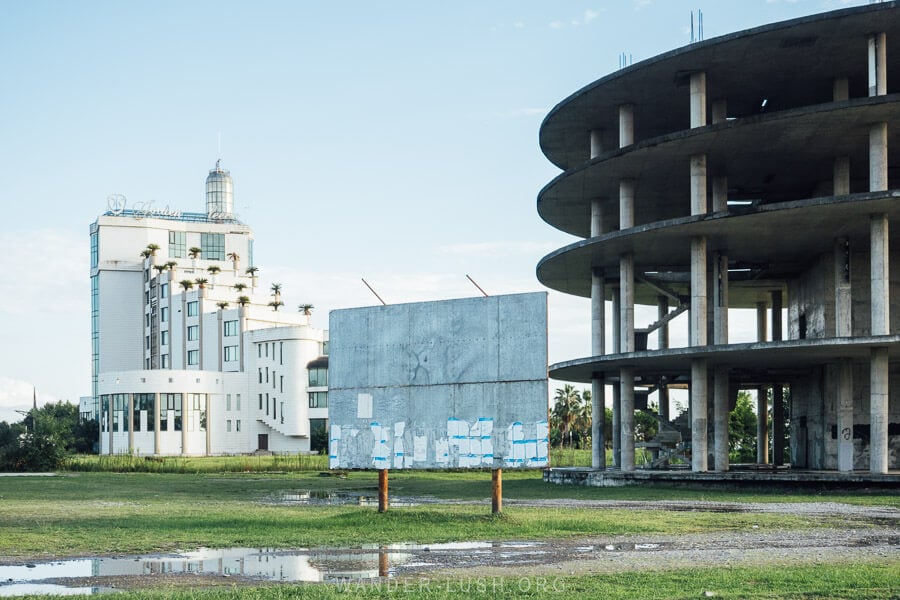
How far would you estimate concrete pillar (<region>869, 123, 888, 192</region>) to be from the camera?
3744cm

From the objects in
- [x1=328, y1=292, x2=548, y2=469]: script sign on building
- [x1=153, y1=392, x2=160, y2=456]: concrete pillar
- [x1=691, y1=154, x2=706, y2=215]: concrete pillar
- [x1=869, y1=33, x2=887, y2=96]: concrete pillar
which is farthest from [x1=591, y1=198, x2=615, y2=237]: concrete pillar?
[x1=153, y1=392, x2=160, y2=456]: concrete pillar

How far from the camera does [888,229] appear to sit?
39781 mm

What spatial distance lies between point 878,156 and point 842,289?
6.31 meters

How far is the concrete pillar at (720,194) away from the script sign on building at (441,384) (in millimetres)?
24334

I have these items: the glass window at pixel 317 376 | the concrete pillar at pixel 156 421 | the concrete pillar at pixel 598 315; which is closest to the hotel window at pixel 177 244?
the concrete pillar at pixel 156 421

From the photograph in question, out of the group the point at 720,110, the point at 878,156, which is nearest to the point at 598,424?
the point at 720,110

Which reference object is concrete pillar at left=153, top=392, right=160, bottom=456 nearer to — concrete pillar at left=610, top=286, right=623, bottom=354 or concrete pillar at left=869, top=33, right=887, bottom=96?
concrete pillar at left=610, top=286, right=623, bottom=354

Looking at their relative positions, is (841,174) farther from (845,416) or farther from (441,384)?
(441,384)

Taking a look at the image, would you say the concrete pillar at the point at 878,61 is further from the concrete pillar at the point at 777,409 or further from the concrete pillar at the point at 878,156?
the concrete pillar at the point at 777,409

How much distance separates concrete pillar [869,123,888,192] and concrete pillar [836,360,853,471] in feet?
26.2

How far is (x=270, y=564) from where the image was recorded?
17141 mm

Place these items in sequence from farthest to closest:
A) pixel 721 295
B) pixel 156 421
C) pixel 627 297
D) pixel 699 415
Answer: pixel 156 421 → pixel 627 297 → pixel 721 295 → pixel 699 415

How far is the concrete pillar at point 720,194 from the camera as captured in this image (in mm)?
45500

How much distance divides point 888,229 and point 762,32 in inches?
351
